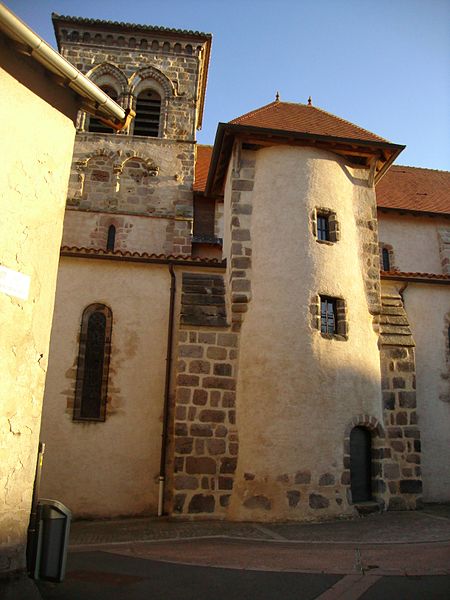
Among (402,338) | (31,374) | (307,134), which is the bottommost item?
(31,374)

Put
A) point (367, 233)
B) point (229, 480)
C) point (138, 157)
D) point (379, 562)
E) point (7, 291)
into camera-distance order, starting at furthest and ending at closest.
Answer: point (138, 157) → point (367, 233) → point (229, 480) → point (379, 562) → point (7, 291)

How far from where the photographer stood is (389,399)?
405 inches

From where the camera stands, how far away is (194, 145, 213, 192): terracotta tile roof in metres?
17.4

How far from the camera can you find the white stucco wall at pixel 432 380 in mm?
10797

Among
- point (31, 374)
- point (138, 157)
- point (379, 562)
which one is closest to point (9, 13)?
point (31, 374)

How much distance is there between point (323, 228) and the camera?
1052 cm

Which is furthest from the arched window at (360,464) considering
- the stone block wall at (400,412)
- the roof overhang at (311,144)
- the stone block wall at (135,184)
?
the stone block wall at (135,184)

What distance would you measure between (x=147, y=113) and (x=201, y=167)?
2680 mm

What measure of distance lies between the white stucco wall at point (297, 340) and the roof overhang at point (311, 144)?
226mm

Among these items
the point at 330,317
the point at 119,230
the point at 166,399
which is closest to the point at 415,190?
the point at 330,317

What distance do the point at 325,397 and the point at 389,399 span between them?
69.1 inches

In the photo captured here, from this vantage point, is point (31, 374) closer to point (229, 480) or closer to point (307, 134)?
point (229, 480)

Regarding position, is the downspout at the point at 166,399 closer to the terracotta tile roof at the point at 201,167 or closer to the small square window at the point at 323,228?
the small square window at the point at 323,228

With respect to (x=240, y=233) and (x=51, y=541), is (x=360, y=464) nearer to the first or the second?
(x=240, y=233)
